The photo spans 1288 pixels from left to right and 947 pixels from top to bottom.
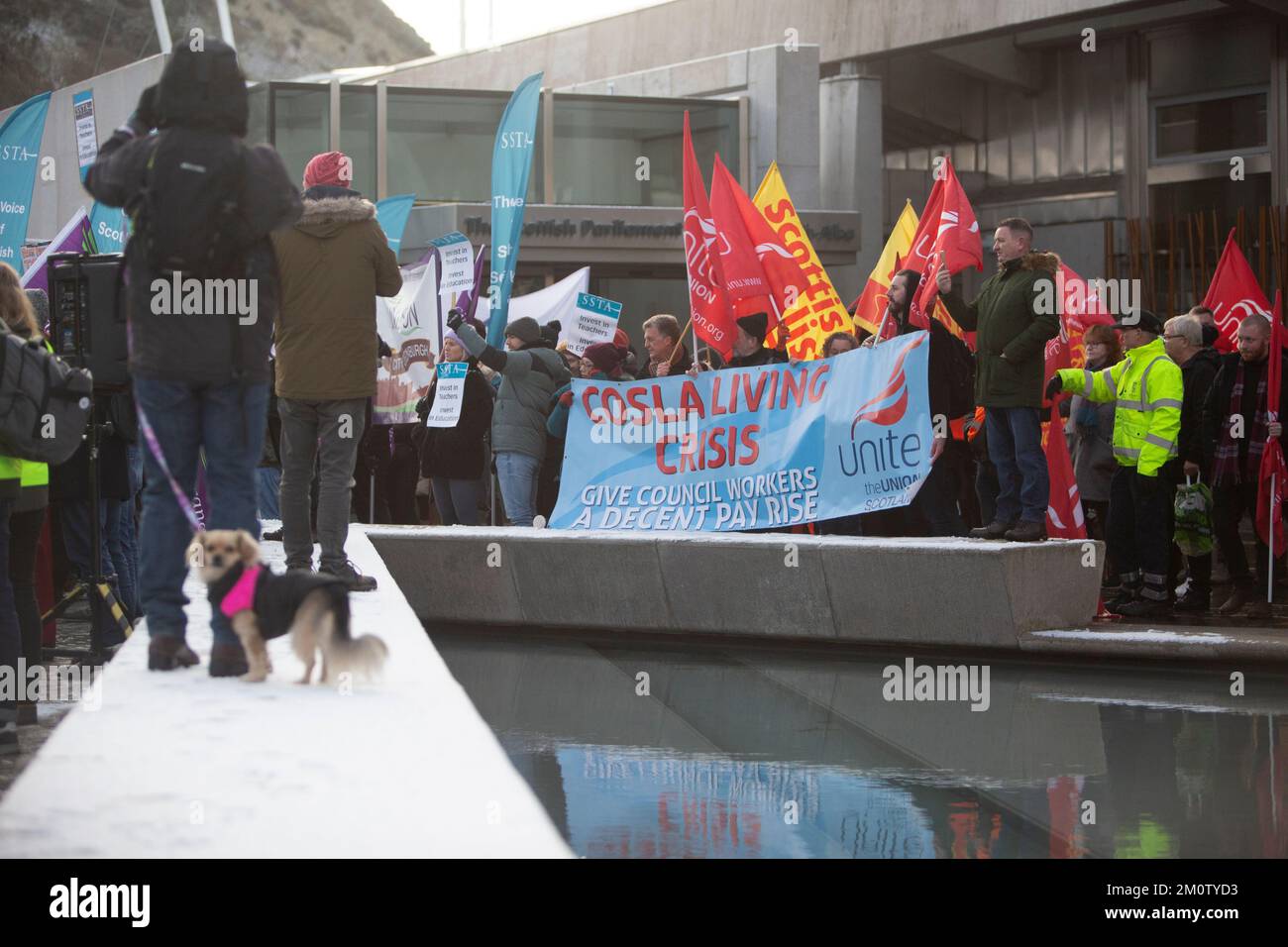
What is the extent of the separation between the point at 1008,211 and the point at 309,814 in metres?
35.5

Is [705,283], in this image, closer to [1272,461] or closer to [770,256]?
[770,256]

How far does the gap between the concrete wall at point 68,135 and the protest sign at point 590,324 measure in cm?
2185

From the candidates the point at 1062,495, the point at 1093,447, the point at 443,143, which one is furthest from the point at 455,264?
the point at 443,143

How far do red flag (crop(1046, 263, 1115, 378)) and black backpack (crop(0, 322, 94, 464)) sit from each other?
8.75 m

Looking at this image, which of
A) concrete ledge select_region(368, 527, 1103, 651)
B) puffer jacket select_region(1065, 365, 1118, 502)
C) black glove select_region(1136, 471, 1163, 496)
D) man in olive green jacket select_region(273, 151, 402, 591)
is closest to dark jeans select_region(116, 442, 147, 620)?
Result: concrete ledge select_region(368, 527, 1103, 651)

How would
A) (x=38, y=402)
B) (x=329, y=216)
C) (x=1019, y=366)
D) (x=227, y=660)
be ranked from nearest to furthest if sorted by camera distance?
1. (x=227, y=660)
2. (x=329, y=216)
3. (x=38, y=402)
4. (x=1019, y=366)

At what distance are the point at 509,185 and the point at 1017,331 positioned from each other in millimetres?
6493

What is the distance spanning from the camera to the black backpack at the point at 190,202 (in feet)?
18.9

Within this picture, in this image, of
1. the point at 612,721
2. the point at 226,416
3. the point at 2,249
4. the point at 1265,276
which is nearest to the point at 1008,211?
the point at 1265,276

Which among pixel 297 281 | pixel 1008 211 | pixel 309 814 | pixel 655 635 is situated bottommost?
pixel 655 635

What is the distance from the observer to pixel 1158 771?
801 cm

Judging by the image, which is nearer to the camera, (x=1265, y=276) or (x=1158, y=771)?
(x=1158, y=771)

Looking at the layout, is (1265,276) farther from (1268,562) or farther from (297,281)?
(297,281)

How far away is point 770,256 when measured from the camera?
15227mm
